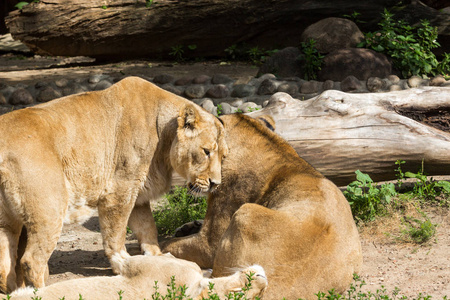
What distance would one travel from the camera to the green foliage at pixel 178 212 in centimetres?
658

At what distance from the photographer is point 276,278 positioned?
14.2 ft

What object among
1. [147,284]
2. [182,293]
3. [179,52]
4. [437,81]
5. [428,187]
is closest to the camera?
[182,293]

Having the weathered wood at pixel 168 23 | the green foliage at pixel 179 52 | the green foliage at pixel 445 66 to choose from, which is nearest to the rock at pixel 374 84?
the green foliage at pixel 445 66

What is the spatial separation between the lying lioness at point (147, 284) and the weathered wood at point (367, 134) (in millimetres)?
2473

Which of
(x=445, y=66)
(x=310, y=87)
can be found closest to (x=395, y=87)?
(x=310, y=87)

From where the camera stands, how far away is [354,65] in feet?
35.1

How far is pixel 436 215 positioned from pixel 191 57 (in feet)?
28.2

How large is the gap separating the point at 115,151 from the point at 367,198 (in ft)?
8.71

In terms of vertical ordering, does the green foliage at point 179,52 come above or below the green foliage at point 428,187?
below

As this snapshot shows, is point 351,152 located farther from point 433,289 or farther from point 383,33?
point 383,33

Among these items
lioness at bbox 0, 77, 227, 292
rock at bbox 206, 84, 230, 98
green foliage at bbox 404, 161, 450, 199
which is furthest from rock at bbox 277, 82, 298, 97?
lioness at bbox 0, 77, 227, 292

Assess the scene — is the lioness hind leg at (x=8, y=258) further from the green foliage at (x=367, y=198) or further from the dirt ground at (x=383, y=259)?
the green foliage at (x=367, y=198)

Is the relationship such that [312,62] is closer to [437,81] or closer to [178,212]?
[437,81]

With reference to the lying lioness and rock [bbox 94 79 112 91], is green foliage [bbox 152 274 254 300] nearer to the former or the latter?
the lying lioness
